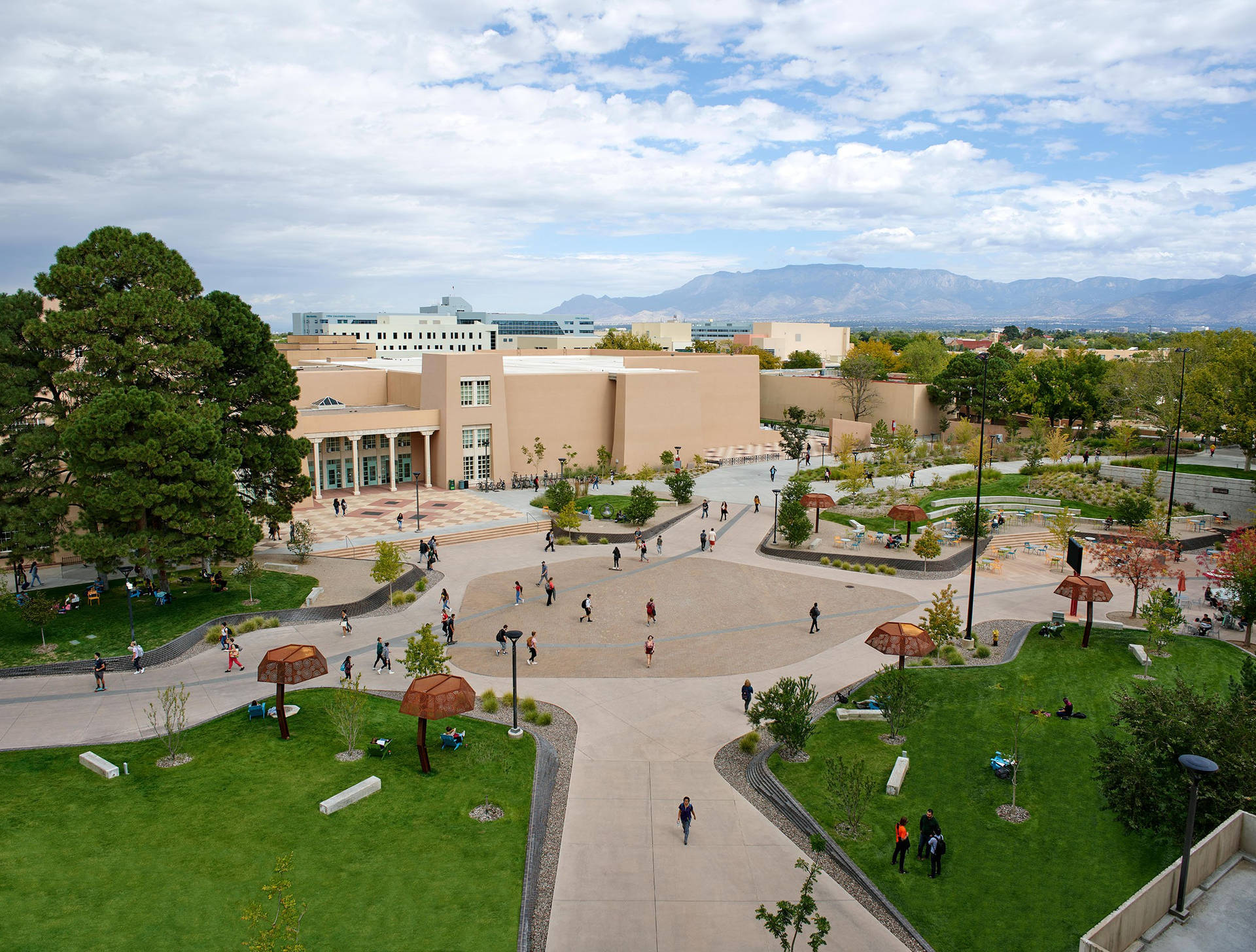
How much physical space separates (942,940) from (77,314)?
1137 inches

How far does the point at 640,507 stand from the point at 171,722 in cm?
2461

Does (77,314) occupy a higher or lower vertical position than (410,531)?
higher

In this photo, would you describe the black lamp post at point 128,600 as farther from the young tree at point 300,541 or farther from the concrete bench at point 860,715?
the concrete bench at point 860,715

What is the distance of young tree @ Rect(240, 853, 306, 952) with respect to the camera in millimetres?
10797

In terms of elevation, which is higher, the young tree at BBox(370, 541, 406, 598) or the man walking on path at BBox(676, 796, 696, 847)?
the young tree at BBox(370, 541, 406, 598)

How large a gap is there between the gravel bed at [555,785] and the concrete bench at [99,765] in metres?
6.73

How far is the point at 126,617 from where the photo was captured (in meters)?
26.9

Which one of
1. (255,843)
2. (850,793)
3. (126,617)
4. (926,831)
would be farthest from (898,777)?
(126,617)

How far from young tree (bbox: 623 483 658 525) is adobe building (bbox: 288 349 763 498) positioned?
12.1 metres

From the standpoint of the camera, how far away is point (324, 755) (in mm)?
17812

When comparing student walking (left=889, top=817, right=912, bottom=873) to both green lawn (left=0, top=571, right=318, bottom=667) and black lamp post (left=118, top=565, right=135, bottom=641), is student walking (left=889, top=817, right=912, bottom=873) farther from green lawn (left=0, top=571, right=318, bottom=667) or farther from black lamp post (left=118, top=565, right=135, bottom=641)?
green lawn (left=0, top=571, right=318, bottom=667)

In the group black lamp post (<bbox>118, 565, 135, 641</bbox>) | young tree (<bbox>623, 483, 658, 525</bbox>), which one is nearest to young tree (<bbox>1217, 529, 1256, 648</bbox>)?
young tree (<bbox>623, 483, 658, 525</bbox>)

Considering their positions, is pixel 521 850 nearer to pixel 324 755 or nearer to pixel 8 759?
pixel 324 755

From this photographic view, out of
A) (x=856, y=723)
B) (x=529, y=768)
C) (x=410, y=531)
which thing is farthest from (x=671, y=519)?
(x=529, y=768)
